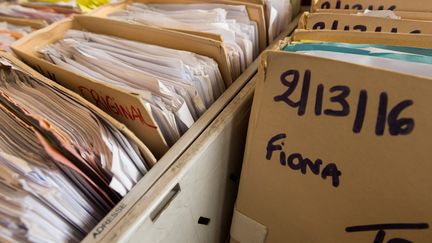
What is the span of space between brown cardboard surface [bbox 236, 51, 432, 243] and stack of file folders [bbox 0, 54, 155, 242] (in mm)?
240

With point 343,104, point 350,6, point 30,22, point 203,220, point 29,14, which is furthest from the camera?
point 29,14

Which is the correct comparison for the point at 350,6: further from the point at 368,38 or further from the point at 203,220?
the point at 203,220

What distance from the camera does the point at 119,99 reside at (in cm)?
60

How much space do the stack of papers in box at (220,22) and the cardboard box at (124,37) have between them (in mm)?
58

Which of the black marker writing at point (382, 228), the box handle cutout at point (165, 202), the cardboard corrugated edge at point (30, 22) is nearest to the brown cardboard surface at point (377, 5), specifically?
the black marker writing at point (382, 228)

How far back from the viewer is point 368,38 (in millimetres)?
606

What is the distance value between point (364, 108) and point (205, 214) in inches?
16.4

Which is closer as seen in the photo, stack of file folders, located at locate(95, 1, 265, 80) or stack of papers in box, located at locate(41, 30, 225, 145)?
stack of papers in box, located at locate(41, 30, 225, 145)

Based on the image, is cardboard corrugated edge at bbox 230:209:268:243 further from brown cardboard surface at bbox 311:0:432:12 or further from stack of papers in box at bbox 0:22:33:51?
stack of papers in box at bbox 0:22:33:51

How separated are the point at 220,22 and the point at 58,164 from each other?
521 millimetres

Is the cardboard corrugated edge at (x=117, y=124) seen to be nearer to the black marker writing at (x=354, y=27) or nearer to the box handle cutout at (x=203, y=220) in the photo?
the box handle cutout at (x=203, y=220)

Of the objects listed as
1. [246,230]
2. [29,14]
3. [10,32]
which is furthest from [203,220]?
[29,14]

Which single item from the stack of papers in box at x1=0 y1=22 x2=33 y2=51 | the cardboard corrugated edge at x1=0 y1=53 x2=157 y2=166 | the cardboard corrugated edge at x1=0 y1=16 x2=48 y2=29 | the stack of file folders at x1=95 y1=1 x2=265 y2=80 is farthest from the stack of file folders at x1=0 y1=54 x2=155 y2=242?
the cardboard corrugated edge at x1=0 y1=16 x2=48 y2=29

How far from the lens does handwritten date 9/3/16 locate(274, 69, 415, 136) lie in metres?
0.48
